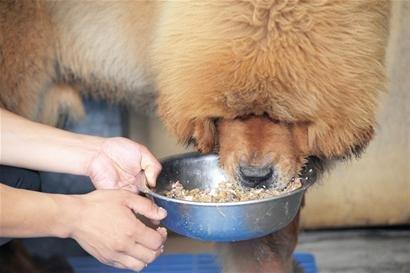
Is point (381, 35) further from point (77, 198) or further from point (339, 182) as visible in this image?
point (339, 182)

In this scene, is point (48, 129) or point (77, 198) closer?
point (77, 198)

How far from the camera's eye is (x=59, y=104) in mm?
1889

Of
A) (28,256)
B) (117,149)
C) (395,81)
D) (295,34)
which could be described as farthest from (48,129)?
(395,81)

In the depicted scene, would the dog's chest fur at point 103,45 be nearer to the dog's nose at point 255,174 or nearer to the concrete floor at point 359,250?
the dog's nose at point 255,174

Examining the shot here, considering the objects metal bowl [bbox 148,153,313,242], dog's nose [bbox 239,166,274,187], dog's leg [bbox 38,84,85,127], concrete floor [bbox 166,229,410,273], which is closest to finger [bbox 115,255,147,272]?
metal bowl [bbox 148,153,313,242]

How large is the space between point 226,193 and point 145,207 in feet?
0.72

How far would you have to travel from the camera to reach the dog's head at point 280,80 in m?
1.25

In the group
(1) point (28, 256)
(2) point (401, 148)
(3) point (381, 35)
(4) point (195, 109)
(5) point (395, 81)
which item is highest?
(3) point (381, 35)

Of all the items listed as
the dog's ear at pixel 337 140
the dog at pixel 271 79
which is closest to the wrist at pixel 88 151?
the dog at pixel 271 79

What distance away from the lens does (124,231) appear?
1124mm

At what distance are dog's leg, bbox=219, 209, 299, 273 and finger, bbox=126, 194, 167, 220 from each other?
0.55 meters

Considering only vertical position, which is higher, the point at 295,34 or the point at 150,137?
the point at 295,34

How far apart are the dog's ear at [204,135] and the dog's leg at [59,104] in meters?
0.60

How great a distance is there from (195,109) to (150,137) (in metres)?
1.01
